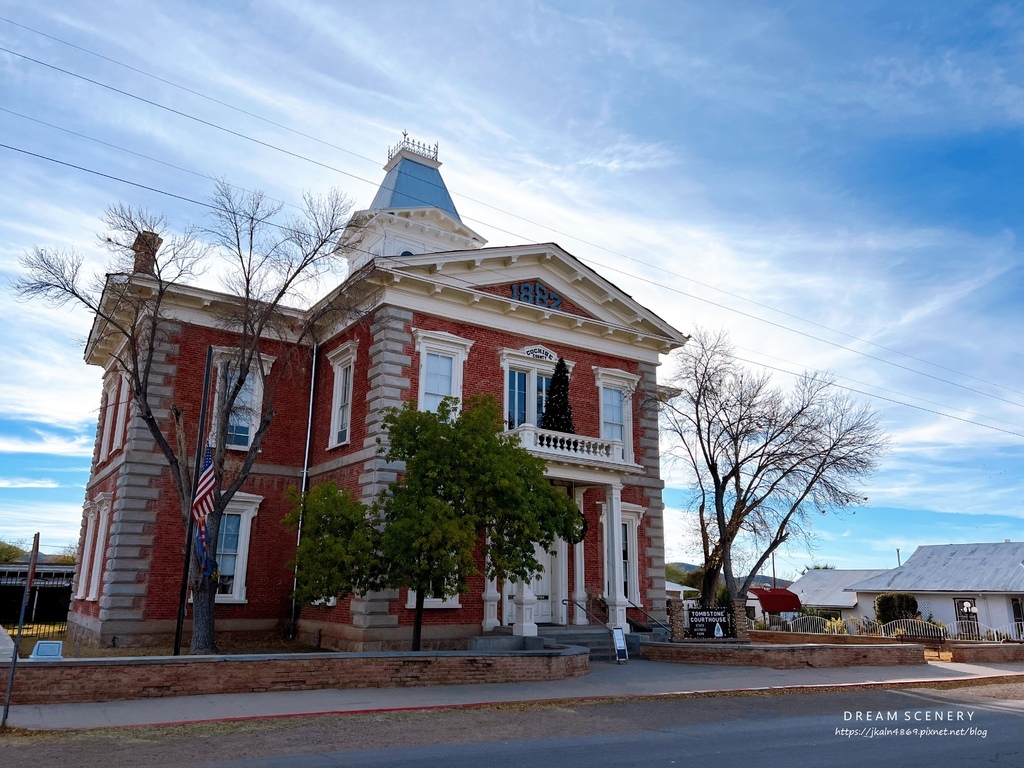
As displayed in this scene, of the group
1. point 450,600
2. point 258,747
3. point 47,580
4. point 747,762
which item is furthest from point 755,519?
point 47,580

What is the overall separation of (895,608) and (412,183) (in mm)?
28504

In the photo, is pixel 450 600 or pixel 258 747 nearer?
pixel 258 747

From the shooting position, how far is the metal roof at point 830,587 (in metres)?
53.2

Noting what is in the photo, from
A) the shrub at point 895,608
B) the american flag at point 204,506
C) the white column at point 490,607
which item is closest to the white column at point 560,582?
the white column at point 490,607

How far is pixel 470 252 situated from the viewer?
22203 millimetres

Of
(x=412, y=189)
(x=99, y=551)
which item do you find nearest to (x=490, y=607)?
(x=99, y=551)

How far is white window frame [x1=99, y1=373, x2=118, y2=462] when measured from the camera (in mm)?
25438

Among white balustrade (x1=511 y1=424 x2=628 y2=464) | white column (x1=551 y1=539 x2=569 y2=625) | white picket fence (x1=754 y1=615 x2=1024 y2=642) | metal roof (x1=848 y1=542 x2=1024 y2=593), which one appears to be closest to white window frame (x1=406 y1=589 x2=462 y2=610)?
white column (x1=551 y1=539 x2=569 y2=625)

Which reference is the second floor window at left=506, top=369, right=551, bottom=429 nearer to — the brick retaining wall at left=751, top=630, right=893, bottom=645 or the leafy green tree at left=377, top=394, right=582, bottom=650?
the leafy green tree at left=377, top=394, right=582, bottom=650

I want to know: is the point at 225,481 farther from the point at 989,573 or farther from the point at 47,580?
the point at 989,573

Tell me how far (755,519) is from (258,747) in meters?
20.2

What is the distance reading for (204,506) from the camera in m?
16.8

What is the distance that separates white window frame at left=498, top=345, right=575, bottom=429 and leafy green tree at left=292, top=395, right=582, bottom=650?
17.6ft

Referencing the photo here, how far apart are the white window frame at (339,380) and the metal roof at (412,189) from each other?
33.8 feet
